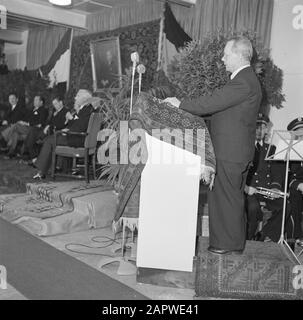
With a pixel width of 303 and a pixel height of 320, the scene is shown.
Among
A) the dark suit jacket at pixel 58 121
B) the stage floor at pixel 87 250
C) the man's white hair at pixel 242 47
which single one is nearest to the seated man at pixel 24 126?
the dark suit jacket at pixel 58 121

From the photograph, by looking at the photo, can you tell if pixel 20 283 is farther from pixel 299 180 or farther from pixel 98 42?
pixel 98 42

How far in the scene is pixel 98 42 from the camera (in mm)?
8625

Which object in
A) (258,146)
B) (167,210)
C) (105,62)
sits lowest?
(167,210)

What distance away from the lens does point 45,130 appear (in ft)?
23.0

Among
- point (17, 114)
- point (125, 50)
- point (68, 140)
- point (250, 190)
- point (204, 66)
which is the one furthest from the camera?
point (125, 50)

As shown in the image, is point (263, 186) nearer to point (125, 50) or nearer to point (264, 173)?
point (264, 173)

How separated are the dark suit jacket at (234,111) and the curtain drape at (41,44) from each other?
7890 mm

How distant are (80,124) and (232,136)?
356cm

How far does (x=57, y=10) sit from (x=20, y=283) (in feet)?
23.8

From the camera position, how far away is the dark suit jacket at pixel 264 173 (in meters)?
4.03

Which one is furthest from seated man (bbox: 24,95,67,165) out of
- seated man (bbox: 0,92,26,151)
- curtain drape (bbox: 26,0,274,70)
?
curtain drape (bbox: 26,0,274,70)

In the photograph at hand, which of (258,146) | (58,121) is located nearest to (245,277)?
(258,146)

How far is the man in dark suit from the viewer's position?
255 centimetres

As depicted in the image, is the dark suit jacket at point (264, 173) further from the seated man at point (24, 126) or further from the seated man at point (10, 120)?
the seated man at point (10, 120)
